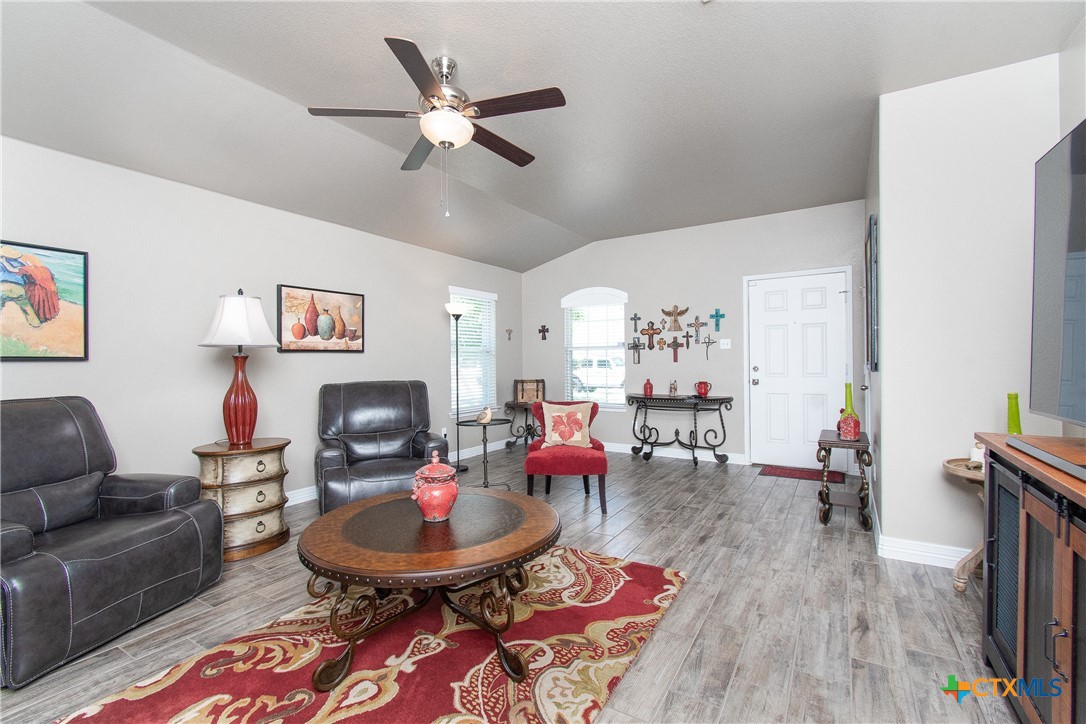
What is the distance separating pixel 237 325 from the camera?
3113 mm

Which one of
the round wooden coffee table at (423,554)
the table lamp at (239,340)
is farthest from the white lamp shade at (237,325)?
the round wooden coffee table at (423,554)

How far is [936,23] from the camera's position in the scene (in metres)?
2.21

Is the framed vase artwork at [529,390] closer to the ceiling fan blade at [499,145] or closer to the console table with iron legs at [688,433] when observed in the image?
the console table with iron legs at [688,433]

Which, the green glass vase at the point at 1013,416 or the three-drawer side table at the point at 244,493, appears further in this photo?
the three-drawer side table at the point at 244,493

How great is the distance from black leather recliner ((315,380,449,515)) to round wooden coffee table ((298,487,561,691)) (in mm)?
1000

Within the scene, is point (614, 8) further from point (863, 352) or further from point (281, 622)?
point (863, 352)

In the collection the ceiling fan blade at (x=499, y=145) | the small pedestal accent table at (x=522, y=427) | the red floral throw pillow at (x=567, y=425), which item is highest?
the ceiling fan blade at (x=499, y=145)

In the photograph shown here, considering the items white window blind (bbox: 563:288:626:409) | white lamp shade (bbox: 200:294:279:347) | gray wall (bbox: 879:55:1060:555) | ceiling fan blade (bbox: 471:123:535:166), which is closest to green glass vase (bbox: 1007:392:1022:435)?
gray wall (bbox: 879:55:1060:555)

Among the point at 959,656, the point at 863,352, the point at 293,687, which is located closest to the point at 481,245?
the point at 863,352

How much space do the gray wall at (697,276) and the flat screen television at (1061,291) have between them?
3255 mm

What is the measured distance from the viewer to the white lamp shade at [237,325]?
3070 millimetres

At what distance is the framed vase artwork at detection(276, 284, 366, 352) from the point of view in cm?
407

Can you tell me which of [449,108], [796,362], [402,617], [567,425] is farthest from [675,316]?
[402,617]

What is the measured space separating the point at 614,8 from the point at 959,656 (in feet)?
10.0
